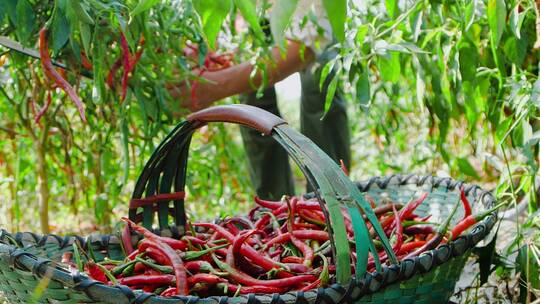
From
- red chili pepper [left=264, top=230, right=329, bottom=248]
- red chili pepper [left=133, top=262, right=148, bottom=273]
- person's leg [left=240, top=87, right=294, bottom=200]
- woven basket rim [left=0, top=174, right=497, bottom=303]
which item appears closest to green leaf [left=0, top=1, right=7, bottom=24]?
woven basket rim [left=0, top=174, right=497, bottom=303]

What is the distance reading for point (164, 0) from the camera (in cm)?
162

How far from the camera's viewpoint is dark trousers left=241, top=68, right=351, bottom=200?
2.48m

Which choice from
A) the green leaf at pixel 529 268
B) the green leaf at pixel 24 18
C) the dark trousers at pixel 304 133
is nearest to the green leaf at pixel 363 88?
the green leaf at pixel 529 268

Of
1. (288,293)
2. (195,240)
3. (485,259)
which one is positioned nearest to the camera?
(288,293)

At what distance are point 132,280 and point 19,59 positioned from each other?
726mm

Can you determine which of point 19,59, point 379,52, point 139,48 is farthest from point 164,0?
point 379,52

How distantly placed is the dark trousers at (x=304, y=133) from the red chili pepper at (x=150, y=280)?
1231 mm

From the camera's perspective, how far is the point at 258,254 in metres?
1.18

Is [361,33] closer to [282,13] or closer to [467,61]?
[467,61]

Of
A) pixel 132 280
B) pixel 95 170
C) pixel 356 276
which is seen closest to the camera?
pixel 356 276

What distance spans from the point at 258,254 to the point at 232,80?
951 millimetres

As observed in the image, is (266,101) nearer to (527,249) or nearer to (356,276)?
(527,249)

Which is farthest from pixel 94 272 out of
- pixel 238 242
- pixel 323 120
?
pixel 323 120

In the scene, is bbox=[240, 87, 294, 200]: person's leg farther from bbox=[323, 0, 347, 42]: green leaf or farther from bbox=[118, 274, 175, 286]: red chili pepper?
bbox=[323, 0, 347, 42]: green leaf
